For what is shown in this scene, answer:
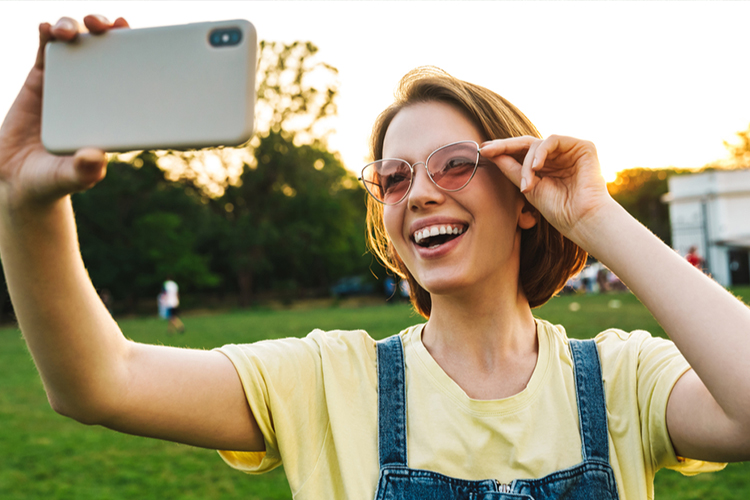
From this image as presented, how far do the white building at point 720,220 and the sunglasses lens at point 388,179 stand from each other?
141 feet

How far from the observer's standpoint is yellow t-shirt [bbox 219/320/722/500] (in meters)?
1.62

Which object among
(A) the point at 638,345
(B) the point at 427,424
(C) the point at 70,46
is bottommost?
(B) the point at 427,424

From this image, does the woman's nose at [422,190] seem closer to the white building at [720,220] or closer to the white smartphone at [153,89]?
the white smartphone at [153,89]

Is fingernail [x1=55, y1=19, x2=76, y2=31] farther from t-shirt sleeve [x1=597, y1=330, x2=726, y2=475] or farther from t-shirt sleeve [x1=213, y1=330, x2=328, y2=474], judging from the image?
t-shirt sleeve [x1=597, y1=330, x2=726, y2=475]

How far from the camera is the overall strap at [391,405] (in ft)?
5.33

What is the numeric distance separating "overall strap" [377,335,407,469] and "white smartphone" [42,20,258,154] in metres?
0.93

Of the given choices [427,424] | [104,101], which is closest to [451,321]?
[427,424]

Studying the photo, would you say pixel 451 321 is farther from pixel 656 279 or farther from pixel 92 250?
pixel 92 250

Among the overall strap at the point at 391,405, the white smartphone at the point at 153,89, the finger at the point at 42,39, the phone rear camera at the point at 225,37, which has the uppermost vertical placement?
the finger at the point at 42,39

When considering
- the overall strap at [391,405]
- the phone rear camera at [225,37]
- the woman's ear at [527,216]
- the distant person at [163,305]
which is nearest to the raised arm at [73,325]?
the phone rear camera at [225,37]

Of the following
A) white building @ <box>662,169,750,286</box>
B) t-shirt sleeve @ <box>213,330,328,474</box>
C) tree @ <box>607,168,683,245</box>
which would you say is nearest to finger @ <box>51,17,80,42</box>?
t-shirt sleeve @ <box>213,330,328,474</box>

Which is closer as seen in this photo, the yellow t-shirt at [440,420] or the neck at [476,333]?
the yellow t-shirt at [440,420]

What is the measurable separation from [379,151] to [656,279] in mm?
1147

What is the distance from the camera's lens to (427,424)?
5.49 ft
